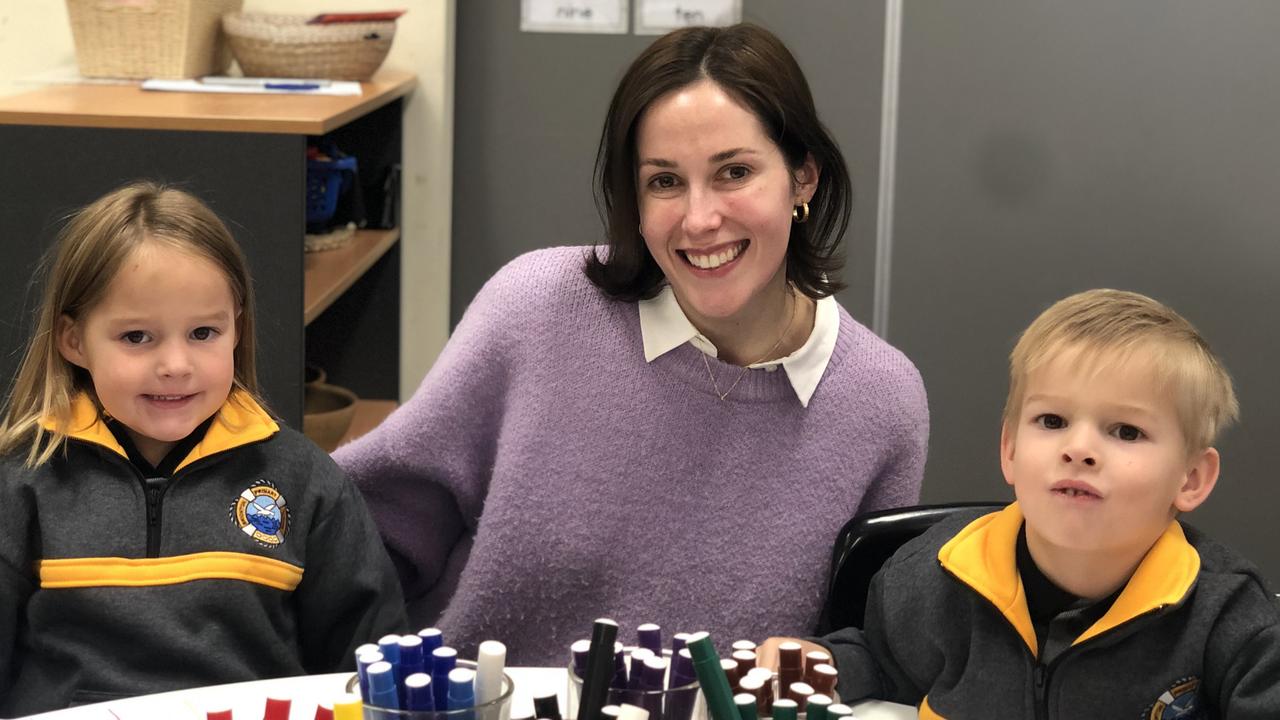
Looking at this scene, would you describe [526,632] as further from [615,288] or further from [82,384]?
[82,384]

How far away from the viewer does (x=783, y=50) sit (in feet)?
4.83

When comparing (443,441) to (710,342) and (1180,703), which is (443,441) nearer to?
(710,342)

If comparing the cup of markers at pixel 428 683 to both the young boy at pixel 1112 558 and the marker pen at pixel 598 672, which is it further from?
the young boy at pixel 1112 558

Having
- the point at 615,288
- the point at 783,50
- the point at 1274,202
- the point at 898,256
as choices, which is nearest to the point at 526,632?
the point at 615,288

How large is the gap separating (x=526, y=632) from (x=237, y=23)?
5.43 ft

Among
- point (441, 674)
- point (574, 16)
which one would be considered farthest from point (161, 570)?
point (574, 16)

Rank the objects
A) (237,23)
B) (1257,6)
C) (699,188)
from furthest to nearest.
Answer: (1257,6)
(237,23)
(699,188)

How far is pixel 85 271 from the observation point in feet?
4.02

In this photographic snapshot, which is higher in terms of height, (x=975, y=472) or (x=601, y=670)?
(x=601, y=670)

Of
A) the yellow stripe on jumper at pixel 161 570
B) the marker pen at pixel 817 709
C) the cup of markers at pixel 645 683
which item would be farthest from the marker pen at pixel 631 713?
the yellow stripe on jumper at pixel 161 570

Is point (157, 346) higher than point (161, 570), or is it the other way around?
point (157, 346)

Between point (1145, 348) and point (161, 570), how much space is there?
0.85m

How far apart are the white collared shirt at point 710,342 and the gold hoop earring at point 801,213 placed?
0.35 ft

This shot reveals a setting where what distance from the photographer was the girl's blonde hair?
4.01ft
